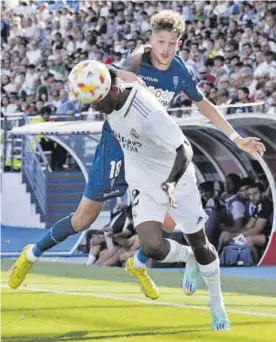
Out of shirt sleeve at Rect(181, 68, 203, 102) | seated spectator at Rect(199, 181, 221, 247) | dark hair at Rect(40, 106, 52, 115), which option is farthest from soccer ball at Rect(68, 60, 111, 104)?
dark hair at Rect(40, 106, 52, 115)

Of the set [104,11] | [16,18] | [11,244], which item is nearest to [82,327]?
[11,244]

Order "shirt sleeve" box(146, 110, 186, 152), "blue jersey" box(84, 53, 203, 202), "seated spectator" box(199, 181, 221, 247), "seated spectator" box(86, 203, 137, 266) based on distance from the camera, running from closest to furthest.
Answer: "shirt sleeve" box(146, 110, 186, 152)
"blue jersey" box(84, 53, 203, 202)
"seated spectator" box(199, 181, 221, 247)
"seated spectator" box(86, 203, 137, 266)

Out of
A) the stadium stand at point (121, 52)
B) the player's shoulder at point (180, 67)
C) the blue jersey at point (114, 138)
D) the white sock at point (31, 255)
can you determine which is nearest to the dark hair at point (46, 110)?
the stadium stand at point (121, 52)

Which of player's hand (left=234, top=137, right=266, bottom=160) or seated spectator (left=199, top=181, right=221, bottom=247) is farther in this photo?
seated spectator (left=199, top=181, right=221, bottom=247)

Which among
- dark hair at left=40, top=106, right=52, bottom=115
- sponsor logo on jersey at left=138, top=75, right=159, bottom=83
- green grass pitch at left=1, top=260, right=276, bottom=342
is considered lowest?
dark hair at left=40, top=106, right=52, bottom=115

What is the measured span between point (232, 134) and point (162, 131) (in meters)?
1.21

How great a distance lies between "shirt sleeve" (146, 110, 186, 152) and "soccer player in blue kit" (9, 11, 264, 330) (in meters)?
0.70

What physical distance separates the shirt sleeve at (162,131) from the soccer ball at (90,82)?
46 cm

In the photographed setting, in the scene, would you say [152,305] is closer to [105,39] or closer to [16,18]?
[105,39]

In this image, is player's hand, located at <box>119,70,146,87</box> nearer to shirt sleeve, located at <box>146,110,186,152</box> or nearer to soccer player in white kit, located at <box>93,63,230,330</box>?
soccer player in white kit, located at <box>93,63,230,330</box>

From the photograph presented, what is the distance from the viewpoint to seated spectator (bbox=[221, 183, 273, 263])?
60.9 ft

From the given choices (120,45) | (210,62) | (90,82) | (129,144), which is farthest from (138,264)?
(120,45)

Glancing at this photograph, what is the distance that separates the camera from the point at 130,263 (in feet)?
36.1

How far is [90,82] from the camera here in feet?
28.1
